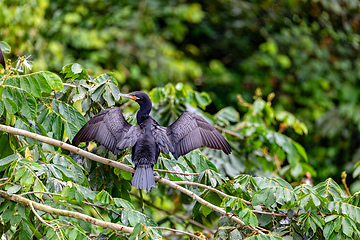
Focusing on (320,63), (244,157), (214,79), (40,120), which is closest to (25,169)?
(40,120)

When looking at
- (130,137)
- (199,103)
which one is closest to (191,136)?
(130,137)

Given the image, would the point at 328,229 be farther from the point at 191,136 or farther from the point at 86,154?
the point at 86,154

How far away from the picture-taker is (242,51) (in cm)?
869

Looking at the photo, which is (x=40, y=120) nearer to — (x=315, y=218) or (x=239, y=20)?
(x=315, y=218)

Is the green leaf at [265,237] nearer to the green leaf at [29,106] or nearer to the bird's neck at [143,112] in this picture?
the bird's neck at [143,112]

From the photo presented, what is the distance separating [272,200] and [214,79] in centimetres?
574

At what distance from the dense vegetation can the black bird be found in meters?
0.14

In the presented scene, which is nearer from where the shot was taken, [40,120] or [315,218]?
[315,218]

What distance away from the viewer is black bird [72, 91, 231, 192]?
10.1 ft

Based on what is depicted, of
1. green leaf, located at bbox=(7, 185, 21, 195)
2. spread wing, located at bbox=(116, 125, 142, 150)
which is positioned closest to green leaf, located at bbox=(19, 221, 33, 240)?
green leaf, located at bbox=(7, 185, 21, 195)

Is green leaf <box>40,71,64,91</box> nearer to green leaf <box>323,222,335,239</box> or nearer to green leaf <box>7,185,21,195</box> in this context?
green leaf <box>7,185,21,195</box>

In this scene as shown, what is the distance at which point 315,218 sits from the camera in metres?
2.80

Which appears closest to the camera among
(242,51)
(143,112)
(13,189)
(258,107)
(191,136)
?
(13,189)

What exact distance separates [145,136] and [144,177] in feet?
1.25
